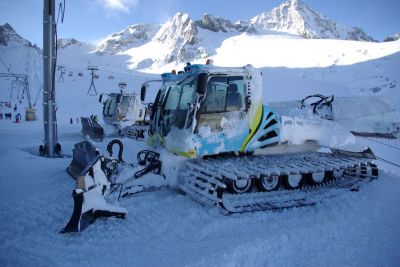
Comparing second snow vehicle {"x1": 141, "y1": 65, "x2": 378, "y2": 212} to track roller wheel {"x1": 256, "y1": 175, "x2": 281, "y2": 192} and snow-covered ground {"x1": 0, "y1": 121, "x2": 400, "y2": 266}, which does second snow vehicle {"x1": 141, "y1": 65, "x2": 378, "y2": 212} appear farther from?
snow-covered ground {"x1": 0, "y1": 121, "x2": 400, "y2": 266}

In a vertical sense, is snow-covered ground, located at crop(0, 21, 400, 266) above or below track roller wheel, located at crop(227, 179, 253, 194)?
below

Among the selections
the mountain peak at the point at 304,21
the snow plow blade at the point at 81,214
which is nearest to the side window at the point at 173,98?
the snow plow blade at the point at 81,214

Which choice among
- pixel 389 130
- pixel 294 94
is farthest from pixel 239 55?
pixel 389 130

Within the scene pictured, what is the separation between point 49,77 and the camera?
9.70 metres

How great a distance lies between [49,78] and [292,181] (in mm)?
7476

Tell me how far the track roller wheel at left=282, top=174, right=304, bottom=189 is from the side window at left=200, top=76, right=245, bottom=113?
5.27ft

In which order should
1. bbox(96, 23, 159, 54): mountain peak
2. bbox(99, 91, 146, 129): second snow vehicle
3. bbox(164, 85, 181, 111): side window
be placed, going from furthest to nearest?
1. bbox(96, 23, 159, 54): mountain peak
2. bbox(99, 91, 146, 129): second snow vehicle
3. bbox(164, 85, 181, 111): side window

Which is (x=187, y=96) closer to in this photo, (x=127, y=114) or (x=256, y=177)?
(x=256, y=177)

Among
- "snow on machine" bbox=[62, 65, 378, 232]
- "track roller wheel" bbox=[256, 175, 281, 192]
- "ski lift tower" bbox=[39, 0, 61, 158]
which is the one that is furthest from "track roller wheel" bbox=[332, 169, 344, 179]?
"ski lift tower" bbox=[39, 0, 61, 158]

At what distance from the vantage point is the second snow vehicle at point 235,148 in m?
5.50

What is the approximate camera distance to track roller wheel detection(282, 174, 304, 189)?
6.29 m

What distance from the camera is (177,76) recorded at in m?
7.00

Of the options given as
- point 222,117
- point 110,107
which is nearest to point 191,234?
point 222,117

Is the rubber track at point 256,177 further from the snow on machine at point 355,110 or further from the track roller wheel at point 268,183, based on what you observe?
the snow on machine at point 355,110
